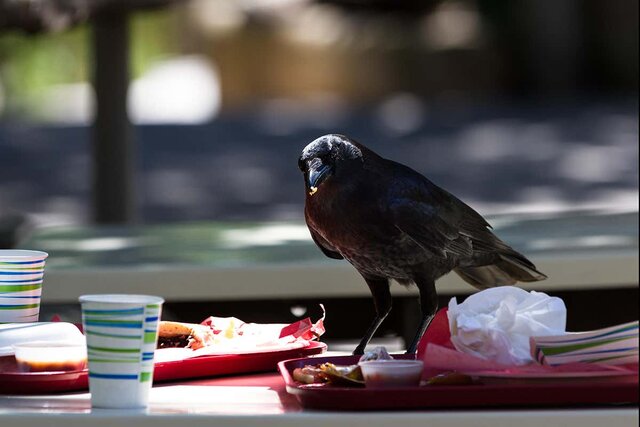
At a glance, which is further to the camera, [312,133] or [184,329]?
[312,133]

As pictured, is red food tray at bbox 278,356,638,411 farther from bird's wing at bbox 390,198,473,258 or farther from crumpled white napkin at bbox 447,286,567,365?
bird's wing at bbox 390,198,473,258

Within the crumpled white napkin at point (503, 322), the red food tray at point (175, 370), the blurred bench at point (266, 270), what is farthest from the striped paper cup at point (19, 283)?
the blurred bench at point (266, 270)

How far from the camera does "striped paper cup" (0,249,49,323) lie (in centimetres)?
217

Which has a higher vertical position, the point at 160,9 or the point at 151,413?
the point at 160,9

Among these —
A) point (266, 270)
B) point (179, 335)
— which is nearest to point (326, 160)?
point (179, 335)

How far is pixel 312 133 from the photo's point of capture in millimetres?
11922

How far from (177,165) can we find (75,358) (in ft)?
30.5

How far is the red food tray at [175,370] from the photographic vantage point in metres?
2.02

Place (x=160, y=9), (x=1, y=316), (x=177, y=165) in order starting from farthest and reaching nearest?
(x=177, y=165), (x=160, y=9), (x=1, y=316)

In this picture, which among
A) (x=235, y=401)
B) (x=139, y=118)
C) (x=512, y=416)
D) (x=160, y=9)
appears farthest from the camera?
(x=139, y=118)

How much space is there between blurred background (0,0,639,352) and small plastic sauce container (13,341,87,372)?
86.5 inches

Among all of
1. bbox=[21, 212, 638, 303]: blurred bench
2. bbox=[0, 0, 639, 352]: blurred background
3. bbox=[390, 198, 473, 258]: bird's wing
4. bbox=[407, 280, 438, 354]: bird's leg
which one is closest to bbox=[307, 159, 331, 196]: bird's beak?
bbox=[390, 198, 473, 258]: bird's wing

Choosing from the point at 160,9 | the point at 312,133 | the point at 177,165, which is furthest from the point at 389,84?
the point at 160,9

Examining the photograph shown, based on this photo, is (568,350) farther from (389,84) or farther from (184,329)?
(389,84)
